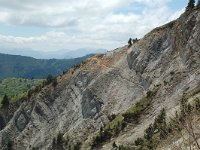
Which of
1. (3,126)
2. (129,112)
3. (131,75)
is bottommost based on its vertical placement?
(3,126)

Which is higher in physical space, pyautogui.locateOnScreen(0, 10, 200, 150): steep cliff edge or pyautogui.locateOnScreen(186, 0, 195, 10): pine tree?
pyautogui.locateOnScreen(186, 0, 195, 10): pine tree

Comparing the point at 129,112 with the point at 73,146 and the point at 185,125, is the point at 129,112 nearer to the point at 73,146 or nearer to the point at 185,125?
the point at 73,146

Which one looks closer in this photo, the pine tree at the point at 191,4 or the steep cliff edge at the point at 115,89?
the steep cliff edge at the point at 115,89

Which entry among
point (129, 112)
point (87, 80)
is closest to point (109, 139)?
point (129, 112)

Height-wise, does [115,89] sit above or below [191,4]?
below

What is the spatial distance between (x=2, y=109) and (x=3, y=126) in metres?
5.98

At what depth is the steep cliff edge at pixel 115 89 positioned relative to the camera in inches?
3157

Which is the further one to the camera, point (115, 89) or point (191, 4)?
point (115, 89)

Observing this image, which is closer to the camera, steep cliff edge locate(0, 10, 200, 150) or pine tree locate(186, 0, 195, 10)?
steep cliff edge locate(0, 10, 200, 150)

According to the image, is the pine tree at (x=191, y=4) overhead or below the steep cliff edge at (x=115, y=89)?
overhead

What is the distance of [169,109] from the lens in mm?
72312

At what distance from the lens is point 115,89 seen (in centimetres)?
10269

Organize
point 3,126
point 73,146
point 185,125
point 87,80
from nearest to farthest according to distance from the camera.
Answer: point 185,125 < point 73,146 < point 87,80 < point 3,126

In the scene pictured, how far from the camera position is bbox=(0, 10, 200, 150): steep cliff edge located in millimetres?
80188
